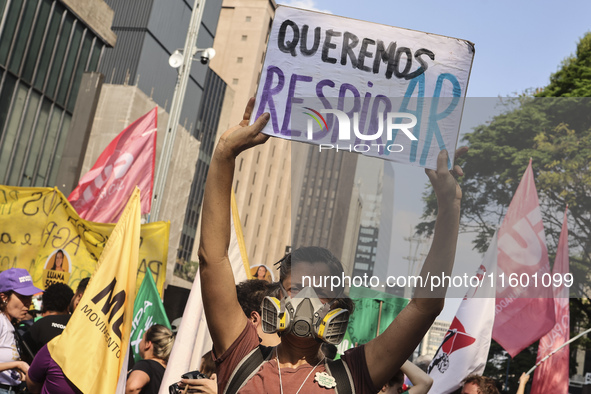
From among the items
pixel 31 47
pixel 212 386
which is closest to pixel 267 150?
pixel 31 47

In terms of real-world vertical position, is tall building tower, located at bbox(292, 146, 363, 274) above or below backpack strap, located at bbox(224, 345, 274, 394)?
above

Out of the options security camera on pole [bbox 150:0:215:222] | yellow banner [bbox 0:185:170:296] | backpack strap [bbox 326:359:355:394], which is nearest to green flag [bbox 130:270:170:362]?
yellow banner [bbox 0:185:170:296]

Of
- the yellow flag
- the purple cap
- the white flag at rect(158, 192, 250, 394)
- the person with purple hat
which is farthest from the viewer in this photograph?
the purple cap

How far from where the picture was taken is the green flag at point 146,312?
6.22 meters

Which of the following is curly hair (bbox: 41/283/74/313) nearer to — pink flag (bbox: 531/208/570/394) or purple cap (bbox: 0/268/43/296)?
purple cap (bbox: 0/268/43/296)

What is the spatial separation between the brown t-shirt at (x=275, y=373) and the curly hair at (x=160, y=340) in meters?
2.87

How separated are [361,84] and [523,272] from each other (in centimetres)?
207

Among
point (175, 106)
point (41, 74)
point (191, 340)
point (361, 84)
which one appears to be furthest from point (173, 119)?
point (361, 84)

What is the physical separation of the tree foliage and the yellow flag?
2.79 m

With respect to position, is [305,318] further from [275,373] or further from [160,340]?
[160,340]

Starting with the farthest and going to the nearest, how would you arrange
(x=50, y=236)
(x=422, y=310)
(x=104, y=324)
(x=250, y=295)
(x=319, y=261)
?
(x=50, y=236) → (x=104, y=324) → (x=250, y=295) → (x=319, y=261) → (x=422, y=310)

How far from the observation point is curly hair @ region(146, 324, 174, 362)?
16.5ft

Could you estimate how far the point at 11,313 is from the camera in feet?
18.2

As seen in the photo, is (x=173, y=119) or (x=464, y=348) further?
(x=173, y=119)
